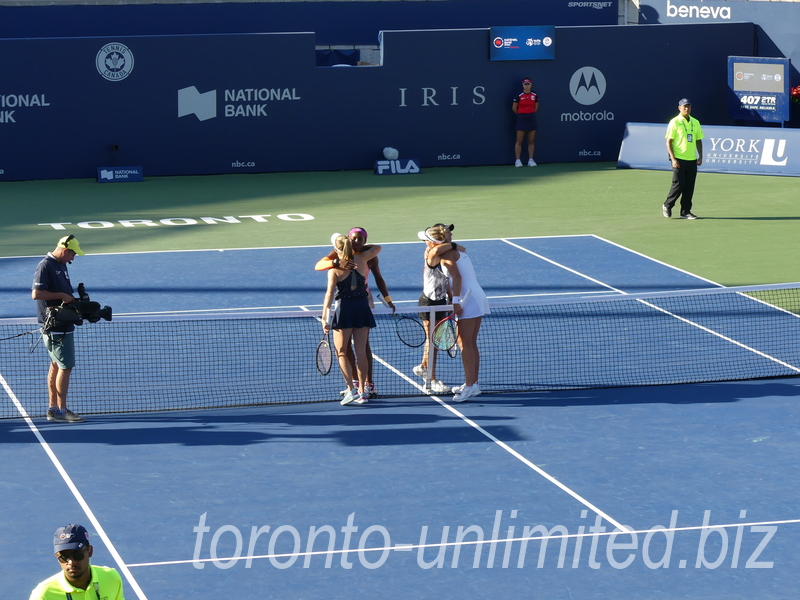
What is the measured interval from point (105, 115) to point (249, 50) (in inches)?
142

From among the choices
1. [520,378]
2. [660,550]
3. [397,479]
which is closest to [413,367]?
[520,378]

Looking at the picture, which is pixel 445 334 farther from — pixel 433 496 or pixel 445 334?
pixel 433 496

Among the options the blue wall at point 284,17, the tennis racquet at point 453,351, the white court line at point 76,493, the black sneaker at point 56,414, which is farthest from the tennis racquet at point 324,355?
the blue wall at point 284,17

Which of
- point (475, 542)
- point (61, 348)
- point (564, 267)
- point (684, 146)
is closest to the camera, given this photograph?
point (475, 542)

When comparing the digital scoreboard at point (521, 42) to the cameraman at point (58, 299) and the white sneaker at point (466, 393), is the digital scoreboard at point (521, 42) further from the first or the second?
the cameraman at point (58, 299)

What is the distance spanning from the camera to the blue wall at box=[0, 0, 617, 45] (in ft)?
120

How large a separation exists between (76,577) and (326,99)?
24128 mm

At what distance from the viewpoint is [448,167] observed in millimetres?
30219

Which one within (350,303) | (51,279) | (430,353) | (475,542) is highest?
(51,279)

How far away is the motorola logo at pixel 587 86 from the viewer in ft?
99.4

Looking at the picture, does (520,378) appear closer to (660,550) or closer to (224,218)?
(660,550)

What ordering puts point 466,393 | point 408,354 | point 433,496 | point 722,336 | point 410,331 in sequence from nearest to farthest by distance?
point 433,496 → point 466,393 → point 410,331 → point 408,354 → point 722,336

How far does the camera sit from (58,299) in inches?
456

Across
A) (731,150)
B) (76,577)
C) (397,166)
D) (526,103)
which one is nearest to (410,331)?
(76,577)
